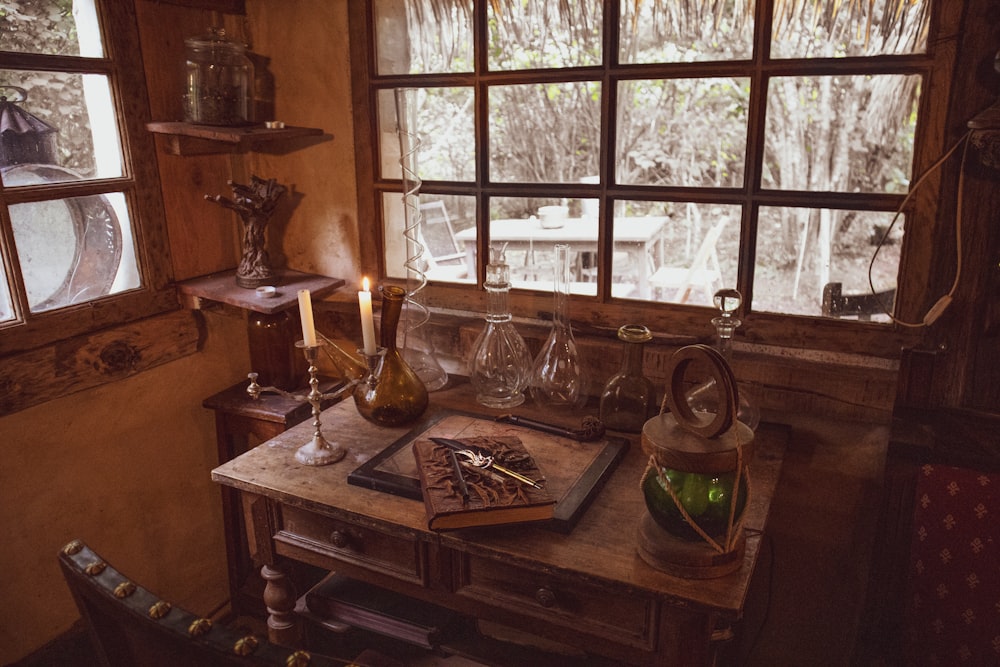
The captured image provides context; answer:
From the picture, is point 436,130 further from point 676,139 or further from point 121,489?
point 121,489

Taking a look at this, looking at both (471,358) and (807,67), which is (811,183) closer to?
(807,67)

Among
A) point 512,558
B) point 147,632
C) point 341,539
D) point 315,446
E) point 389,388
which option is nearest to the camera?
point 147,632

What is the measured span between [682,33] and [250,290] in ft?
4.20

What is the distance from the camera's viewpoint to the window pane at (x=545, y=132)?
1.83 m

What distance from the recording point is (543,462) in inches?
57.8

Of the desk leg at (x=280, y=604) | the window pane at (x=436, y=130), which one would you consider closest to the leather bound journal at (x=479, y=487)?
the desk leg at (x=280, y=604)

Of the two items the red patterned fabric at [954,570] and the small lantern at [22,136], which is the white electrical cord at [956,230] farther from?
the small lantern at [22,136]

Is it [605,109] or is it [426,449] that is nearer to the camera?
[426,449]

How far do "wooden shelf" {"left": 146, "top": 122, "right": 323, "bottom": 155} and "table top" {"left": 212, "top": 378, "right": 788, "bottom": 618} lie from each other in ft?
2.42

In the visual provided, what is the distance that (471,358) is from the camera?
5.81 ft

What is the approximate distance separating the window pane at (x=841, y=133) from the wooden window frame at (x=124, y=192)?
1536mm

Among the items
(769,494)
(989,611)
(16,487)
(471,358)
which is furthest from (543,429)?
(16,487)

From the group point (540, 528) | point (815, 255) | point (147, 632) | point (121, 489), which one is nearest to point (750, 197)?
point (815, 255)

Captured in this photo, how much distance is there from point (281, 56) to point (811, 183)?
145cm
